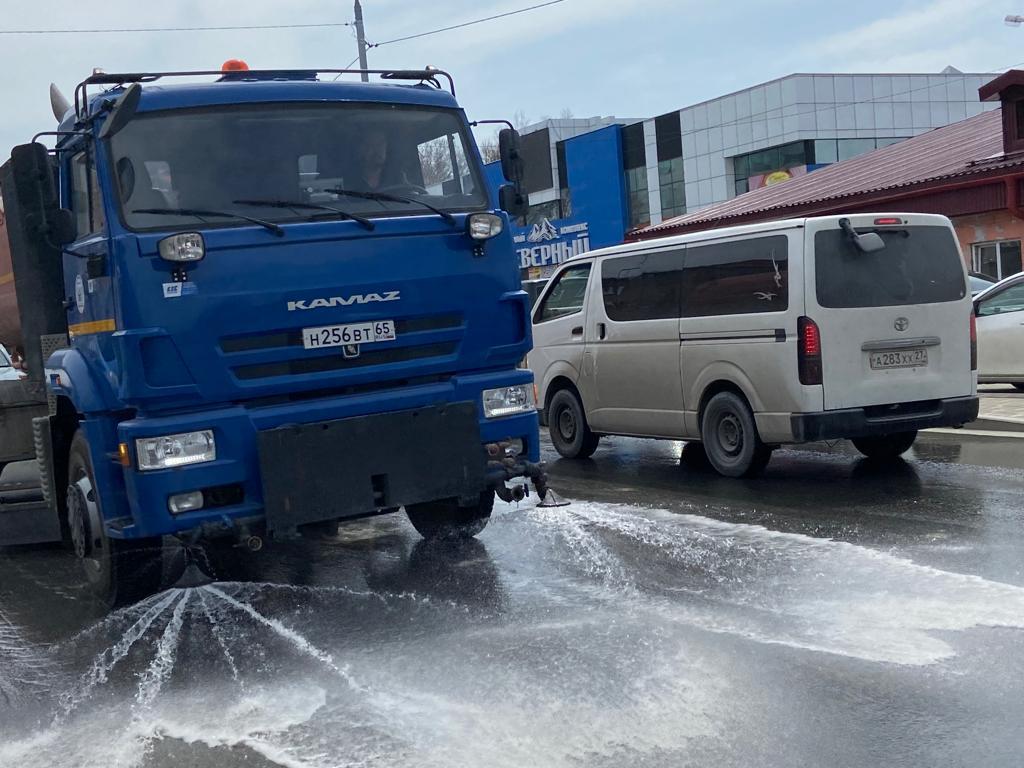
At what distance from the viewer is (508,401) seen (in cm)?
687

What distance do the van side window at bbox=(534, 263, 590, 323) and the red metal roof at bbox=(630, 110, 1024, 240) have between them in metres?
11.7

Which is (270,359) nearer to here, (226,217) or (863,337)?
(226,217)

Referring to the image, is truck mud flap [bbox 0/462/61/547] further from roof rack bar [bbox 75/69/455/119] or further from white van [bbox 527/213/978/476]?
white van [bbox 527/213/978/476]

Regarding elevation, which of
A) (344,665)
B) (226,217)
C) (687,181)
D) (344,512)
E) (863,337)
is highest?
(687,181)

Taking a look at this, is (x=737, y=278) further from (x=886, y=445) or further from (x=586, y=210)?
(x=586, y=210)

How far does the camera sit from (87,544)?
675cm

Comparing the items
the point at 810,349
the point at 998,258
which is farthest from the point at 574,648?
the point at 998,258

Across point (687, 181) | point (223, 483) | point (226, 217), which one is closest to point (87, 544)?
point (223, 483)

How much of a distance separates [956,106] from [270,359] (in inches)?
2149

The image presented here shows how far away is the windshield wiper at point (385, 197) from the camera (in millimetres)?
6586

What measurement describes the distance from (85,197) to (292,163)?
1120mm

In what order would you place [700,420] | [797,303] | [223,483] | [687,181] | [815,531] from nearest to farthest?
[223,483] < [815,531] < [797,303] < [700,420] < [687,181]

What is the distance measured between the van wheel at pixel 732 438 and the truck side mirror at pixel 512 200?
10.3 feet

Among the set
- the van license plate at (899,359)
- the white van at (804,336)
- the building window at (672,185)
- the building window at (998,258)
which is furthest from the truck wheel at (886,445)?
the building window at (672,185)
